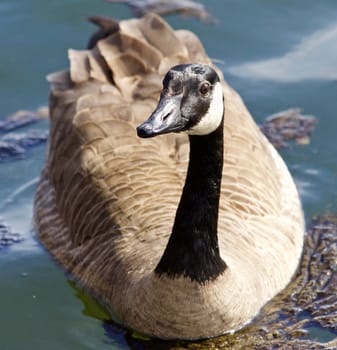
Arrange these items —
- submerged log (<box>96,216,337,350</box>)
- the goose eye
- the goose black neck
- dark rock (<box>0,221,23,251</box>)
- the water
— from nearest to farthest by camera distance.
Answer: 1. the goose eye
2. the goose black neck
3. submerged log (<box>96,216,337,350</box>)
4. the water
5. dark rock (<box>0,221,23,251</box>)

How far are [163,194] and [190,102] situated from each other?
5.73 ft

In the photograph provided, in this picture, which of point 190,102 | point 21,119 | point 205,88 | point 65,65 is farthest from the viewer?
point 65,65

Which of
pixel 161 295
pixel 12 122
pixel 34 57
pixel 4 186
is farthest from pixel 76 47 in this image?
pixel 161 295

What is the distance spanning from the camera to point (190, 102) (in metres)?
6.65

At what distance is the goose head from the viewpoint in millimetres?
6525

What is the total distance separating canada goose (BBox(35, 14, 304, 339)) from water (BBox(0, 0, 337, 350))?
0.28 m

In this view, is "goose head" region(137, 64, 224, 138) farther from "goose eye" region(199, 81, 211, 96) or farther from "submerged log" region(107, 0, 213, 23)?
"submerged log" region(107, 0, 213, 23)

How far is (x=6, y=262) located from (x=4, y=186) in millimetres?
1251

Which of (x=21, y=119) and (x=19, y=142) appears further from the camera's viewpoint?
(x=21, y=119)

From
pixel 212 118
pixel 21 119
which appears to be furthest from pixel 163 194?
pixel 21 119

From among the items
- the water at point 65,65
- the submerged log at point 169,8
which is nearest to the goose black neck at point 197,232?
the water at point 65,65

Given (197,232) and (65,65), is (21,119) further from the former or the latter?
(197,232)

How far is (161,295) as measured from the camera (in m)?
7.52

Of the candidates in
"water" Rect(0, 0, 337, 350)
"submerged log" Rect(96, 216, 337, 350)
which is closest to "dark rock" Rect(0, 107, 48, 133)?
"water" Rect(0, 0, 337, 350)
